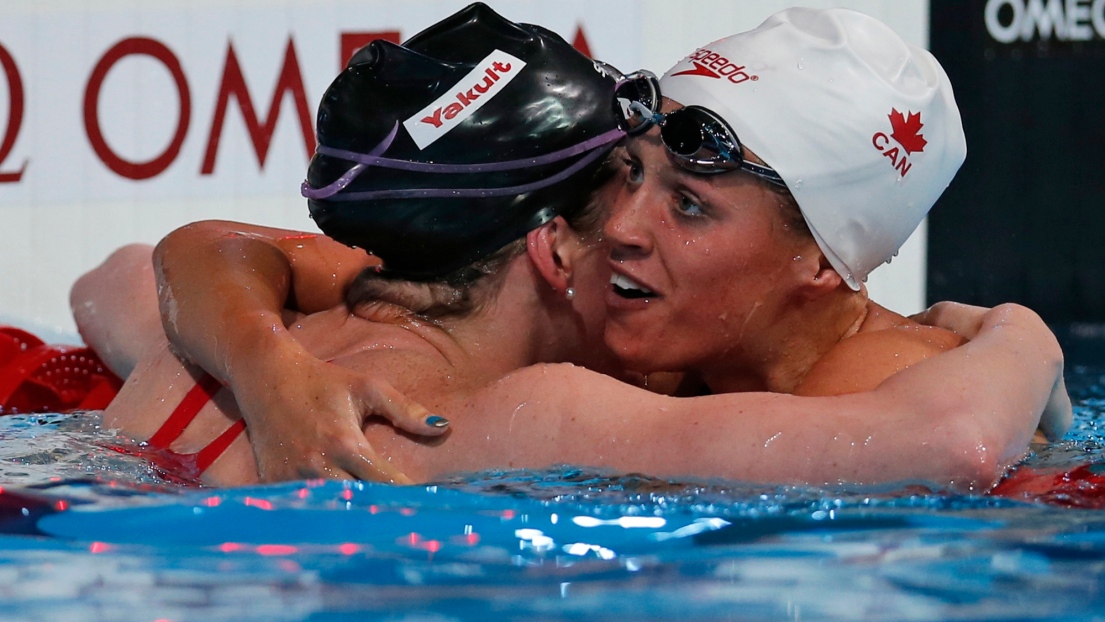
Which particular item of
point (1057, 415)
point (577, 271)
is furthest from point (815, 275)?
point (1057, 415)

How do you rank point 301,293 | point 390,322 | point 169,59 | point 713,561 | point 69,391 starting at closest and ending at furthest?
1. point 713,561
2. point 390,322
3. point 301,293
4. point 69,391
5. point 169,59

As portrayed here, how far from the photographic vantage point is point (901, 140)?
2557mm

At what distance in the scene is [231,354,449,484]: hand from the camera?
83.4 inches

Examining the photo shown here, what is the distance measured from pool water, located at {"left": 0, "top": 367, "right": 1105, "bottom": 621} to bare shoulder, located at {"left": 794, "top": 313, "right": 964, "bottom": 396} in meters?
0.42

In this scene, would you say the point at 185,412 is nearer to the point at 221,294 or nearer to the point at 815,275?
the point at 221,294

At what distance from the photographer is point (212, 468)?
94.5 inches

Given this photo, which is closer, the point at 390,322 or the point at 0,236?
the point at 390,322

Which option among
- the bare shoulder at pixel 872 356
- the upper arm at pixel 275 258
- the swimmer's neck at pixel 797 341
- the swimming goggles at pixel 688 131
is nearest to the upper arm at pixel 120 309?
the upper arm at pixel 275 258

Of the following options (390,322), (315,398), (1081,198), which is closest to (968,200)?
(1081,198)

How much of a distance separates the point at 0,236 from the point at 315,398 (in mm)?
4032

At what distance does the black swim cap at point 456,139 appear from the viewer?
2395 mm

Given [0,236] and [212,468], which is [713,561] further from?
[0,236]

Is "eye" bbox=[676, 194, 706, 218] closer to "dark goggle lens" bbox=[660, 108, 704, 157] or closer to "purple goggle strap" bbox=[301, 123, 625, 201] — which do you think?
"dark goggle lens" bbox=[660, 108, 704, 157]

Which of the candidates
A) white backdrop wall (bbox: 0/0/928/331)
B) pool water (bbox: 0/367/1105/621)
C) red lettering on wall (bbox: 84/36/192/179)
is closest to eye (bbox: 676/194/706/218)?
pool water (bbox: 0/367/1105/621)
